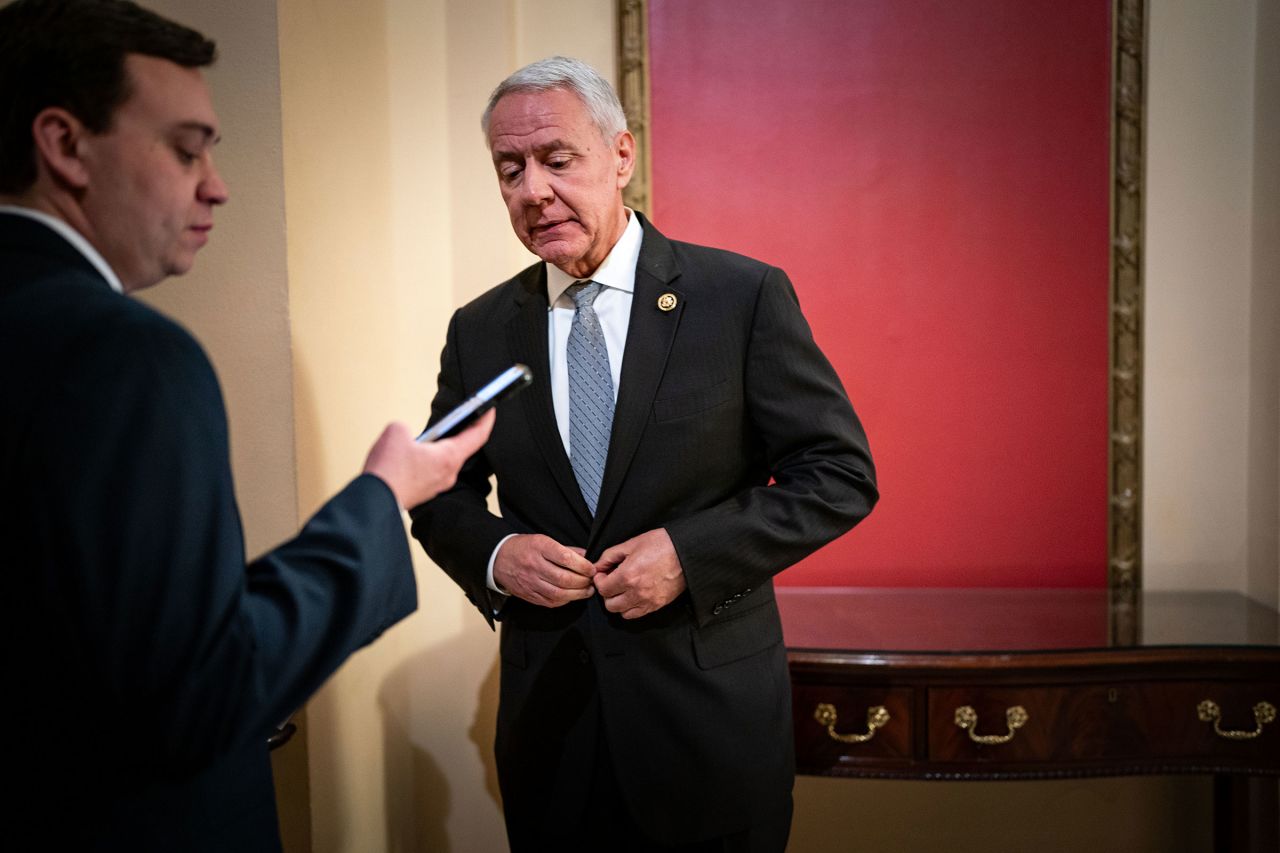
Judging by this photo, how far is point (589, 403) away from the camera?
1.74 m

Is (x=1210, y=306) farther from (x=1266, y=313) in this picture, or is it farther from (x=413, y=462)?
(x=413, y=462)

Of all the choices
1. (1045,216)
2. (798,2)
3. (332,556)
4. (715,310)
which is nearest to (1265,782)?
(1045,216)

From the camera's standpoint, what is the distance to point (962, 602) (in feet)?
8.54

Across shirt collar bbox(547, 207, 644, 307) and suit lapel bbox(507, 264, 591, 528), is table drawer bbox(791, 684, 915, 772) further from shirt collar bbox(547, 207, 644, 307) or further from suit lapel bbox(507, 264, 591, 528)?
shirt collar bbox(547, 207, 644, 307)

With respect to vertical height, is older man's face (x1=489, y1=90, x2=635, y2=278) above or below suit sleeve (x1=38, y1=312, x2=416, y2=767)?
above

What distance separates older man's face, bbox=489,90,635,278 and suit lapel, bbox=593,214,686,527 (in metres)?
0.12

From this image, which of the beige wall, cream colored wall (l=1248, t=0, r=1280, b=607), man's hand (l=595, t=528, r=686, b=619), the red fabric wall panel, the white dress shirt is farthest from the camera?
the red fabric wall panel

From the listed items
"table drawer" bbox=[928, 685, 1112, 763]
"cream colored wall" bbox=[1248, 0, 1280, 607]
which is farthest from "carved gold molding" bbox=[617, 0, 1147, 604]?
"table drawer" bbox=[928, 685, 1112, 763]

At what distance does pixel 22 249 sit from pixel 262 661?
1.46 feet

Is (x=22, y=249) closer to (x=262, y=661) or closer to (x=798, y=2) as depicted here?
(x=262, y=661)

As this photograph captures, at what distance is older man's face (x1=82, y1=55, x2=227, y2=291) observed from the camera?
97cm

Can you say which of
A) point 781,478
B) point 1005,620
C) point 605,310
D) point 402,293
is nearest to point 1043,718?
point 1005,620

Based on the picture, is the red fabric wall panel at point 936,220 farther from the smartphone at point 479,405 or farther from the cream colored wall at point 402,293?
the smartphone at point 479,405

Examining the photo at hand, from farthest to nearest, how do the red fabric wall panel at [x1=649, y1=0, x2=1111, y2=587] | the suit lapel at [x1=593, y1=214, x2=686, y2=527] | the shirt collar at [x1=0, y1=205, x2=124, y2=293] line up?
the red fabric wall panel at [x1=649, y1=0, x2=1111, y2=587]
the suit lapel at [x1=593, y1=214, x2=686, y2=527]
the shirt collar at [x1=0, y1=205, x2=124, y2=293]
